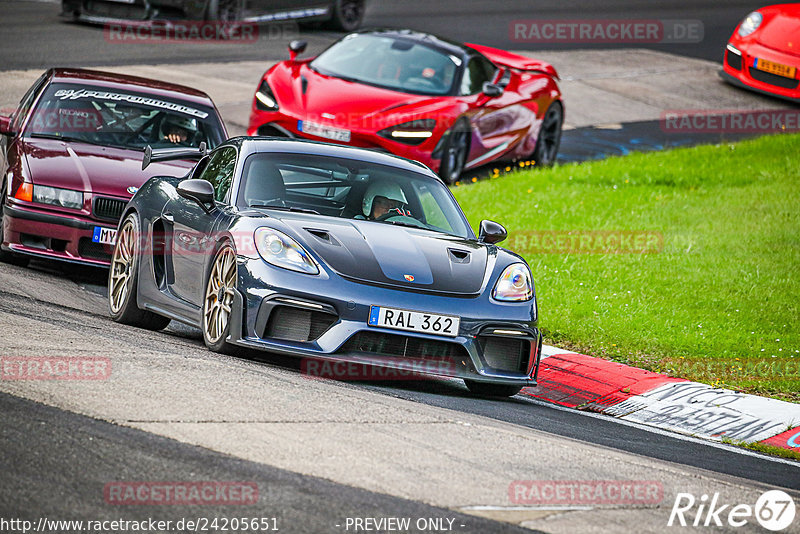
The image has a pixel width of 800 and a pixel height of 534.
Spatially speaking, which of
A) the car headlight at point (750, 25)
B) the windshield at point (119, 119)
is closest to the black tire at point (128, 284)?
the windshield at point (119, 119)

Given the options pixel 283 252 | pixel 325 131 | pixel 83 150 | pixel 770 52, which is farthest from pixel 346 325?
pixel 770 52

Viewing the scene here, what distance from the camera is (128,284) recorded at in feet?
28.4

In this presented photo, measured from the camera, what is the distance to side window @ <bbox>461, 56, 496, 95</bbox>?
15.1 metres

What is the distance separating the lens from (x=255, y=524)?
4.41m

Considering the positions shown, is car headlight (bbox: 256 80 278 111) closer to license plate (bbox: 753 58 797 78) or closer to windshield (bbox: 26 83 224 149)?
windshield (bbox: 26 83 224 149)

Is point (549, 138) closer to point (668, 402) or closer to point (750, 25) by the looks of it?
point (750, 25)

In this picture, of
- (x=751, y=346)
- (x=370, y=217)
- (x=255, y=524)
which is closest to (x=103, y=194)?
(x=370, y=217)

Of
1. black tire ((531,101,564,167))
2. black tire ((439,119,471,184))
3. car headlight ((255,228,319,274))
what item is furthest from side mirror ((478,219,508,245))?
black tire ((531,101,564,167))

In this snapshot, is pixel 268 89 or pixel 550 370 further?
pixel 268 89

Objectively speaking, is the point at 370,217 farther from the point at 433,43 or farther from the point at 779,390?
the point at 433,43

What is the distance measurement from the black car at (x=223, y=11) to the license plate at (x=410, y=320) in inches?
510

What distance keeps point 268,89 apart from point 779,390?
7462mm

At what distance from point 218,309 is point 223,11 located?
13.7 meters

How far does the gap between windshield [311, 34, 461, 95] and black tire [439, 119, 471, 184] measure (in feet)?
1.68
